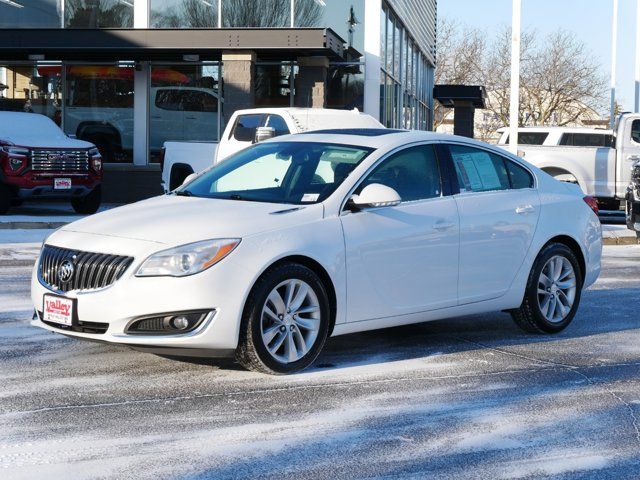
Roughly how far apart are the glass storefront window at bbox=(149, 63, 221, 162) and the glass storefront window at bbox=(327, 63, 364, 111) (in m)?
2.53

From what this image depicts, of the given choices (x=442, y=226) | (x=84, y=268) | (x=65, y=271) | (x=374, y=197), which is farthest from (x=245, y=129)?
(x=84, y=268)

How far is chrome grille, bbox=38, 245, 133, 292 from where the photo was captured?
6.83 m

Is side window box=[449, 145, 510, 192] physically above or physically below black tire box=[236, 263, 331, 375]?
above

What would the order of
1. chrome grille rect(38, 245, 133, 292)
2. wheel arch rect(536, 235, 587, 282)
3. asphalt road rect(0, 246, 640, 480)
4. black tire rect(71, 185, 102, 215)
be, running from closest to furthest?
asphalt road rect(0, 246, 640, 480) < chrome grille rect(38, 245, 133, 292) < wheel arch rect(536, 235, 587, 282) < black tire rect(71, 185, 102, 215)

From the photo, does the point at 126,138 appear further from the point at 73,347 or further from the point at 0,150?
the point at 73,347

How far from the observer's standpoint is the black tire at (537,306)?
348 inches

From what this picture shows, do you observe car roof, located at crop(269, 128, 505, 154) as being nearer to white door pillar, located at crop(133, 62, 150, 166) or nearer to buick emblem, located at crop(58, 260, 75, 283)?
buick emblem, located at crop(58, 260, 75, 283)

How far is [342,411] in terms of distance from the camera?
634cm

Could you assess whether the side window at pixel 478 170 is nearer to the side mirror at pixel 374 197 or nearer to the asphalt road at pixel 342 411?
the side mirror at pixel 374 197

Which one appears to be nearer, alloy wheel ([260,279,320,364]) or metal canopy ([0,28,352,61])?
alloy wheel ([260,279,320,364])

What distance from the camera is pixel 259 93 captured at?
84.8ft

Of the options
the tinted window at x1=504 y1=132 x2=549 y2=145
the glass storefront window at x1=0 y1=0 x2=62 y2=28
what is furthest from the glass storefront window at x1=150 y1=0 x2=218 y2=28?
the tinted window at x1=504 y1=132 x2=549 y2=145

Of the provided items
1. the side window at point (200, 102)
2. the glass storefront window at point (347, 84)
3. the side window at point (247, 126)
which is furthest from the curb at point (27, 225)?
the glass storefront window at point (347, 84)

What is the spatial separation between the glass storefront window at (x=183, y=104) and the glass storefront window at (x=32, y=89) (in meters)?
2.26
